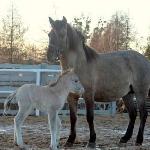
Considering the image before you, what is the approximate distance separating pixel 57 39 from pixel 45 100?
1.22m

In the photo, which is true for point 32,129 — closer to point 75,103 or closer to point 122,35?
point 75,103

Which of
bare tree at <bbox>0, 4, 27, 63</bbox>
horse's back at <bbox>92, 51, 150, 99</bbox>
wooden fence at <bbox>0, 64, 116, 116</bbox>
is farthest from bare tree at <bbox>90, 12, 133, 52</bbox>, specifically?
horse's back at <bbox>92, 51, 150, 99</bbox>

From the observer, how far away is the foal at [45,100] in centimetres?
706

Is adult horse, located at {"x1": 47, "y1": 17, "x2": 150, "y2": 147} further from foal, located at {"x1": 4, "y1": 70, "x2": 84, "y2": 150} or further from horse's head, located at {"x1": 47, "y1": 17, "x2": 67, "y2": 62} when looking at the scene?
foal, located at {"x1": 4, "y1": 70, "x2": 84, "y2": 150}

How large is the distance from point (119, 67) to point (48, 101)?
2.11 m

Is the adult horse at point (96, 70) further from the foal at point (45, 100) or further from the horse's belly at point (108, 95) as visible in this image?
the foal at point (45, 100)

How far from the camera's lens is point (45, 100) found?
7.10 metres

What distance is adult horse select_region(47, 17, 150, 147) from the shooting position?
25.9 feet

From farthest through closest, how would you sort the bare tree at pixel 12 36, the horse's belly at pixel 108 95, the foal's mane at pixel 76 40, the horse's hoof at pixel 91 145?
the bare tree at pixel 12 36 → the horse's belly at pixel 108 95 → the foal's mane at pixel 76 40 → the horse's hoof at pixel 91 145

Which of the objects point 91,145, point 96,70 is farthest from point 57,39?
point 91,145

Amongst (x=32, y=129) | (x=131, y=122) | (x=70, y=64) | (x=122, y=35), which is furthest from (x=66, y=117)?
(x=122, y=35)

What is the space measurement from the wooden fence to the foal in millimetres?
7463

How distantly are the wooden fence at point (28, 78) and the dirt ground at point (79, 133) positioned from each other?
921 mm

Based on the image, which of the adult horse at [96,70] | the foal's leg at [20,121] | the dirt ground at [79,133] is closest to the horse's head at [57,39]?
the adult horse at [96,70]
